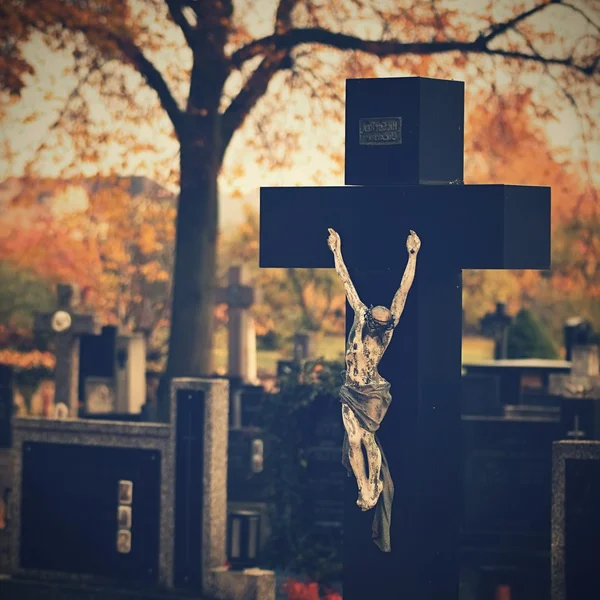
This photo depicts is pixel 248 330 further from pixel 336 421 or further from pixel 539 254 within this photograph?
pixel 539 254

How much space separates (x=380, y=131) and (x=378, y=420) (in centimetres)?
192

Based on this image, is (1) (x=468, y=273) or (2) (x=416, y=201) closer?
(2) (x=416, y=201)

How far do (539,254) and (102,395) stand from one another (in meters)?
10.2

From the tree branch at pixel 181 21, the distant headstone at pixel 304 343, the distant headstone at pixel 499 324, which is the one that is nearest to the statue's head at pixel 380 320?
the tree branch at pixel 181 21

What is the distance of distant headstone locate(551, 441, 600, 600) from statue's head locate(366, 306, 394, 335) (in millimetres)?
2086

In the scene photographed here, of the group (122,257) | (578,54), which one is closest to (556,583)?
(578,54)

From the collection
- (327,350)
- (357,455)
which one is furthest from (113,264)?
(357,455)

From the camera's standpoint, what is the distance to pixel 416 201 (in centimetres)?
991

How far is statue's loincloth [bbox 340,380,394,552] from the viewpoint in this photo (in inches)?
386

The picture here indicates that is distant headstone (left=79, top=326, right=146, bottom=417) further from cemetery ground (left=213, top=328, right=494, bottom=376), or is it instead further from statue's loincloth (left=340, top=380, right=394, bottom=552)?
cemetery ground (left=213, top=328, right=494, bottom=376)

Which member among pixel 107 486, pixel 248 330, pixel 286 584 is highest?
pixel 248 330

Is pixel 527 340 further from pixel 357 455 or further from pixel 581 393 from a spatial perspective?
pixel 357 455

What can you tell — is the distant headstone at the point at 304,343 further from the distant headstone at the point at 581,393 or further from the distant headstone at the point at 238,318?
the distant headstone at the point at 581,393

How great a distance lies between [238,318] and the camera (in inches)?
883
